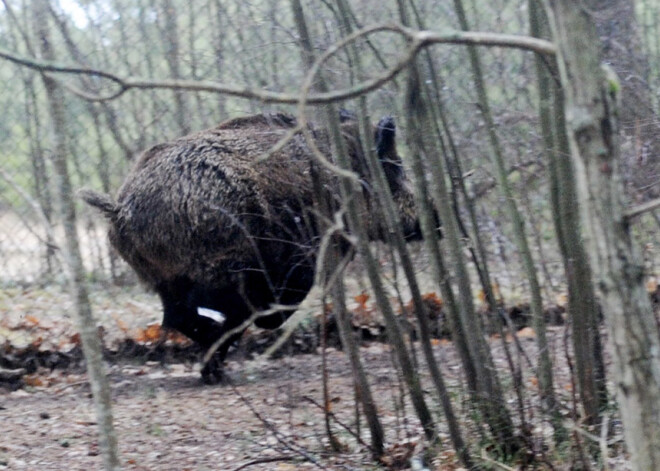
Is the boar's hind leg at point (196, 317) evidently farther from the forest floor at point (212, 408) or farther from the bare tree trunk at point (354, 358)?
the bare tree trunk at point (354, 358)

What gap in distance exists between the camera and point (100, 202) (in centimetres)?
627

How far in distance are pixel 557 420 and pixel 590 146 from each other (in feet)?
6.30

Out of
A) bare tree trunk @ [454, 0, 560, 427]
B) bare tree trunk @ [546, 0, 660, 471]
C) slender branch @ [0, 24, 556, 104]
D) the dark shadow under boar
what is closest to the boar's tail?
the dark shadow under boar

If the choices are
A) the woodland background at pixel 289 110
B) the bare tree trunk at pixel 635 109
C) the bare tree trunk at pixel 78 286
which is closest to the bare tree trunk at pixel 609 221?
the woodland background at pixel 289 110

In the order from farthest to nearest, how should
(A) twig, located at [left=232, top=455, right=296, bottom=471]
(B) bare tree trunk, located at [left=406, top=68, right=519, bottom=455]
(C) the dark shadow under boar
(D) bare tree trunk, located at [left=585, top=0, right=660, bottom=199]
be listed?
(C) the dark shadow under boar, (D) bare tree trunk, located at [left=585, top=0, right=660, bottom=199], (A) twig, located at [left=232, top=455, right=296, bottom=471], (B) bare tree trunk, located at [left=406, top=68, right=519, bottom=455]

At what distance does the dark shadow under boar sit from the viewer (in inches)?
244

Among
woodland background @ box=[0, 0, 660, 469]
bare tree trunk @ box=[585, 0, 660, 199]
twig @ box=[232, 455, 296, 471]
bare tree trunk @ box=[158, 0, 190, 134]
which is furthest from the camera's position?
bare tree trunk @ box=[158, 0, 190, 134]

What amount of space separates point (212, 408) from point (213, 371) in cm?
70

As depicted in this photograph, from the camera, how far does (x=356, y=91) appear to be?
2.22 m

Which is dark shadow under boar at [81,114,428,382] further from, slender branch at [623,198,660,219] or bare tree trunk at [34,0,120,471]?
slender branch at [623,198,660,219]

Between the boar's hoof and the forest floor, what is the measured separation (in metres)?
0.10

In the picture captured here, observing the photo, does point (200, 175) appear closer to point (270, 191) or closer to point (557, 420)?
point (270, 191)

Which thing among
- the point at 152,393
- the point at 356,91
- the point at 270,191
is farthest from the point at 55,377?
the point at 356,91

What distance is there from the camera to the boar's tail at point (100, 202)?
624cm
